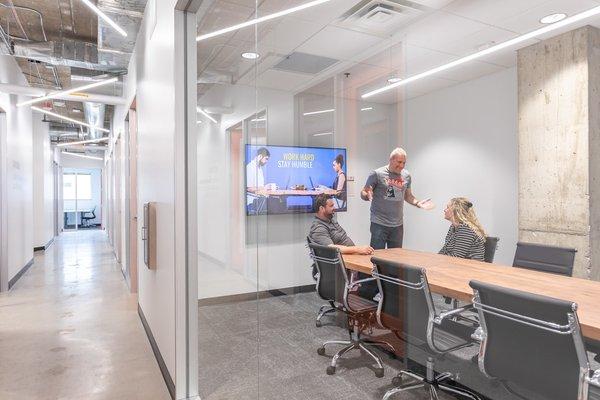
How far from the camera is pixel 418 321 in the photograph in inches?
89.4

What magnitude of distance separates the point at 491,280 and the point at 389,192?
0.91 m

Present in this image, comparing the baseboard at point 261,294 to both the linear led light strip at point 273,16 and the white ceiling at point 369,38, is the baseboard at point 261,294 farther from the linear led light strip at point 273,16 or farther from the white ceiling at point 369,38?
the linear led light strip at point 273,16

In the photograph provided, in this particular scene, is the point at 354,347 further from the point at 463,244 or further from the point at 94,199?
the point at 94,199

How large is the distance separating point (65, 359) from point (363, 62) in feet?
11.7

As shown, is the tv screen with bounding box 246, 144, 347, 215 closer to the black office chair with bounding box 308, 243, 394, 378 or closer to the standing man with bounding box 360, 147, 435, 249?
the black office chair with bounding box 308, 243, 394, 378

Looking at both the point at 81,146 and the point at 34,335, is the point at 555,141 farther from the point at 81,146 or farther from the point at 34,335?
the point at 81,146

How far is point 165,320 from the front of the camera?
2.76 metres

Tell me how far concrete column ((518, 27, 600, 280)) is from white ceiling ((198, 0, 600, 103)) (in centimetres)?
26

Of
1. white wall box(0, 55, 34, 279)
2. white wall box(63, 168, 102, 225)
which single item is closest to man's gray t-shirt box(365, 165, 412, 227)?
white wall box(0, 55, 34, 279)

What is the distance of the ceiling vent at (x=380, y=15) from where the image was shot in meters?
3.02

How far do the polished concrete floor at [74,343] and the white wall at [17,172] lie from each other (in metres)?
0.65

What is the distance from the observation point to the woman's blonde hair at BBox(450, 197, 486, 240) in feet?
11.3

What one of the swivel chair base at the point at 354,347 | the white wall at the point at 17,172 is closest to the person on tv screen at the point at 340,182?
the swivel chair base at the point at 354,347

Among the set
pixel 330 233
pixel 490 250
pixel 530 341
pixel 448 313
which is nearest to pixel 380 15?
pixel 330 233
